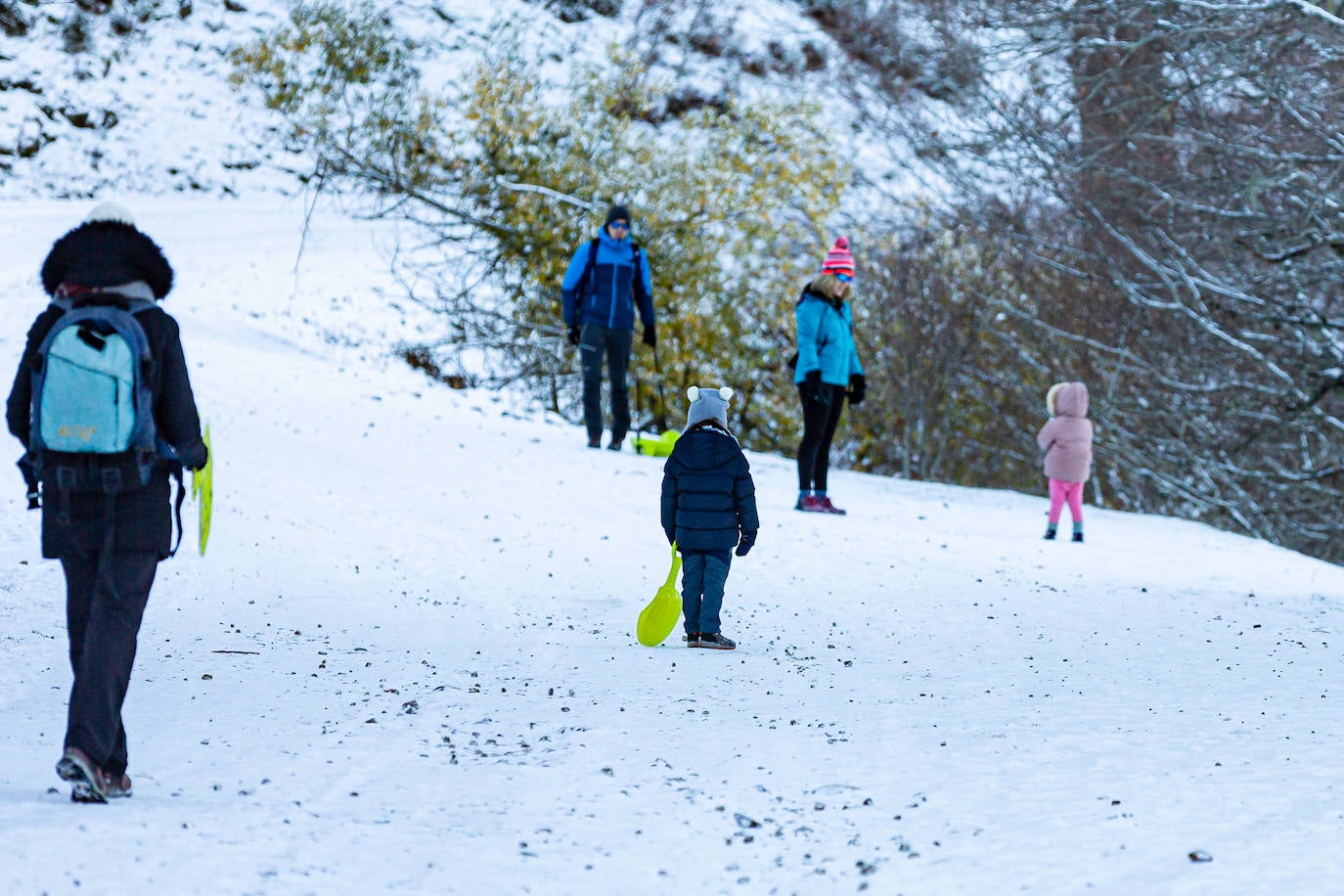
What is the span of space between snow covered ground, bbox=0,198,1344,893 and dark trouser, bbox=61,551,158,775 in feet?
Answer: 0.66

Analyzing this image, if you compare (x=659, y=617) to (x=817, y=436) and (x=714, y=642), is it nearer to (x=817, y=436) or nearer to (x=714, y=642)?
(x=714, y=642)

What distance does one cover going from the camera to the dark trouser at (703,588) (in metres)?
6.40

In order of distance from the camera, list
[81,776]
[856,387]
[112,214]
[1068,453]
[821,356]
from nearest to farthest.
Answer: [81,776] < [112,214] < [1068,453] < [821,356] < [856,387]

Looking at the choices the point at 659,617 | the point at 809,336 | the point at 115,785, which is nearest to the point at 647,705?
the point at 659,617

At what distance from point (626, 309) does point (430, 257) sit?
44.7 feet

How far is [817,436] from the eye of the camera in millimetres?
10359

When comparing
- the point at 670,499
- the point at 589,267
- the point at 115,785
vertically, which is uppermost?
the point at 589,267

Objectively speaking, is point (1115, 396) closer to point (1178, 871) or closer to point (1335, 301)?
point (1335, 301)

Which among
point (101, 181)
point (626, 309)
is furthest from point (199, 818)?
point (101, 181)

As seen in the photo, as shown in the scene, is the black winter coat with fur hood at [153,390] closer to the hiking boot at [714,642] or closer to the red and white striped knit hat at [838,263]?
the hiking boot at [714,642]

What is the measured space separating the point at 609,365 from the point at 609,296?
0.59 m

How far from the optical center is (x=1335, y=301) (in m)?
16.3

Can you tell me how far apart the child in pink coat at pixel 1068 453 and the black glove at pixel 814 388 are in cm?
160

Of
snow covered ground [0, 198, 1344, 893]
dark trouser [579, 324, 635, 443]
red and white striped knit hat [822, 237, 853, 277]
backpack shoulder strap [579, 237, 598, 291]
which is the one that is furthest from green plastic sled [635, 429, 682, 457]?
red and white striped knit hat [822, 237, 853, 277]
